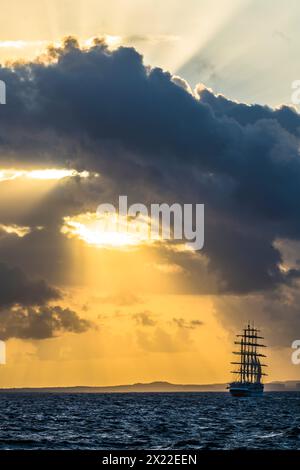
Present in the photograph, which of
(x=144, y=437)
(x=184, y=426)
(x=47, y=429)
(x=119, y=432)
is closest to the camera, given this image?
(x=144, y=437)

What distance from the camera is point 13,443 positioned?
Answer: 263 feet

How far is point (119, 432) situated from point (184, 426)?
16.5 meters
